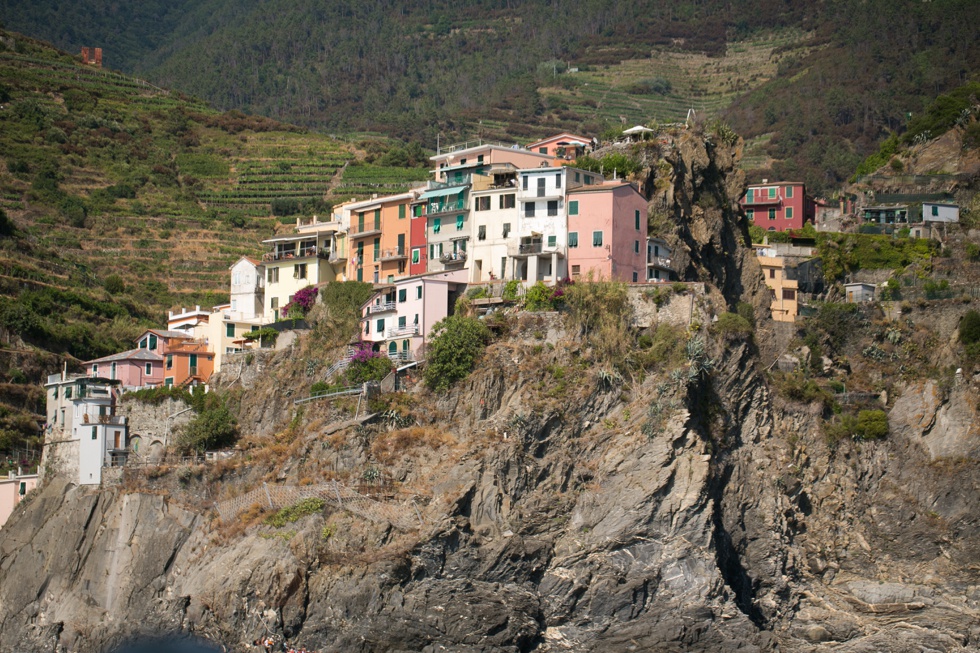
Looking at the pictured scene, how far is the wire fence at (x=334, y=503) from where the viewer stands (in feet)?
193

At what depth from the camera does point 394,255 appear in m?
74.2

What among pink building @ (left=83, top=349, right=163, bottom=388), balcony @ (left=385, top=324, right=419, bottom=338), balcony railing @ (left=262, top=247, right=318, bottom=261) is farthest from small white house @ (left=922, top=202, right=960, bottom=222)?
pink building @ (left=83, top=349, right=163, bottom=388)

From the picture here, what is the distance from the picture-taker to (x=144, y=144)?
442ft

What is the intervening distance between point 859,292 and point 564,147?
1740 centimetres

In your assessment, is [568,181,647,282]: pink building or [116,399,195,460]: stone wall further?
[116,399,195,460]: stone wall

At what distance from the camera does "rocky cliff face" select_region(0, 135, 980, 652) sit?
57.2 metres

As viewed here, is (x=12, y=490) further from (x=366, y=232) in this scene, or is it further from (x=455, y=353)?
(x=455, y=353)

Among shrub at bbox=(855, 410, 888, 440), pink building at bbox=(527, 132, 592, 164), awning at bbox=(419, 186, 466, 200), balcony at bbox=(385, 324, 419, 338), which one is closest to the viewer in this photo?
balcony at bbox=(385, 324, 419, 338)

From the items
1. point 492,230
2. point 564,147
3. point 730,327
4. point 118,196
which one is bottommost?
point 730,327

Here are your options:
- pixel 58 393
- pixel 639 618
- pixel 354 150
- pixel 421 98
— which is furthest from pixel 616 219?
pixel 421 98

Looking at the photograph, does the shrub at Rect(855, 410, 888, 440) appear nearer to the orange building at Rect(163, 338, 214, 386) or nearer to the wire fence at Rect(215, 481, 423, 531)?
the wire fence at Rect(215, 481, 423, 531)

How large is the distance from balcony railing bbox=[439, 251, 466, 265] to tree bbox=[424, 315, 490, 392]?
6768 mm

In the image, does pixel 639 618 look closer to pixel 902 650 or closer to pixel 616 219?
pixel 902 650

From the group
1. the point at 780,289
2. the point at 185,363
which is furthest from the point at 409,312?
the point at 780,289
